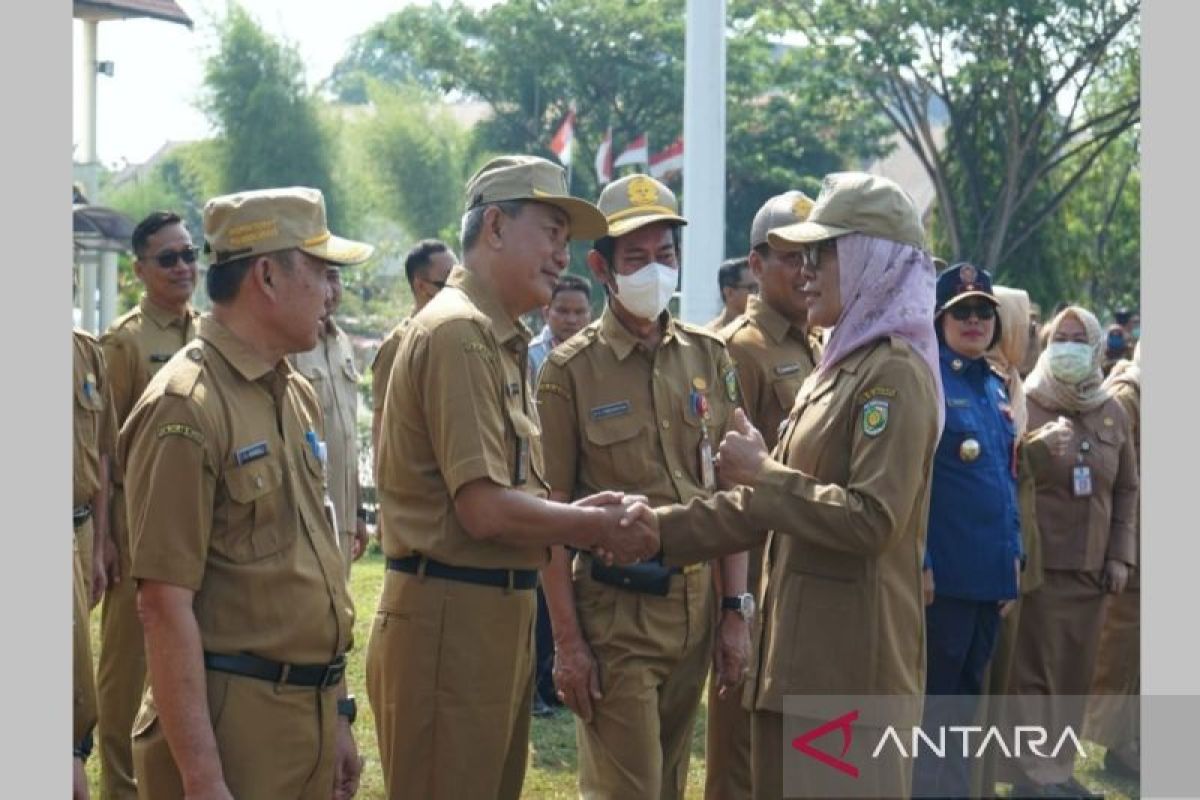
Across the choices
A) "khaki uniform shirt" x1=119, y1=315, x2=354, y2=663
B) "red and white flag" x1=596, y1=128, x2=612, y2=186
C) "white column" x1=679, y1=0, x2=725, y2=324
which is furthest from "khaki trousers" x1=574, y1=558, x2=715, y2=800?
"red and white flag" x1=596, y1=128, x2=612, y2=186

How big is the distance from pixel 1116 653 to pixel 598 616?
4.13 metres

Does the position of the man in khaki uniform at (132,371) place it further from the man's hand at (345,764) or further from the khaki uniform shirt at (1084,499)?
the khaki uniform shirt at (1084,499)

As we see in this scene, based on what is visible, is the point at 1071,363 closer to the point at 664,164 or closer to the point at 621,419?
the point at 621,419

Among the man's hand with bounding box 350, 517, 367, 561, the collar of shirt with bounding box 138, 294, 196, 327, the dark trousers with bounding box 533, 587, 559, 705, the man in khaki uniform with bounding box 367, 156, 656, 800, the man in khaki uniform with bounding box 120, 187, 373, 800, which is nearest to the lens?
the man in khaki uniform with bounding box 120, 187, 373, 800

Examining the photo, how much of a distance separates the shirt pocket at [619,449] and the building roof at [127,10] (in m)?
22.7

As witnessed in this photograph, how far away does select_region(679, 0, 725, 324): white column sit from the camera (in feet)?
48.6

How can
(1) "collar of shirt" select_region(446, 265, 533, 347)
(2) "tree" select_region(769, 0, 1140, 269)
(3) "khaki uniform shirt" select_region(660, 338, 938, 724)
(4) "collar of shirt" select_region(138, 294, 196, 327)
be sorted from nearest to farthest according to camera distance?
(3) "khaki uniform shirt" select_region(660, 338, 938, 724), (1) "collar of shirt" select_region(446, 265, 533, 347), (4) "collar of shirt" select_region(138, 294, 196, 327), (2) "tree" select_region(769, 0, 1140, 269)

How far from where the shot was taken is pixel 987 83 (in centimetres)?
2980

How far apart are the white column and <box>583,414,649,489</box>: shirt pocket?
9.67 meters

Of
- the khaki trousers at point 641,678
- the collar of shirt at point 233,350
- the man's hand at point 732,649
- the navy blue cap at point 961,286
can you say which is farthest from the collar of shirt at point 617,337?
the collar of shirt at point 233,350

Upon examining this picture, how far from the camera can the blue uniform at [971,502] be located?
19.8ft

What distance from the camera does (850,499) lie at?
13.7 feet

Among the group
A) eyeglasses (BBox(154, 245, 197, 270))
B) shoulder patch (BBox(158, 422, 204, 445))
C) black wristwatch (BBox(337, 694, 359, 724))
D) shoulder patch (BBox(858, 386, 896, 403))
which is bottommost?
black wristwatch (BBox(337, 694, 359, 724))

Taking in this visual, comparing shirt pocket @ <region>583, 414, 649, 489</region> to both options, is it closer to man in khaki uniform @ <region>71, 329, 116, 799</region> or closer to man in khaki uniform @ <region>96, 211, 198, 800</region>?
man in khaki uniform @ <region>71, 329, 116, 799</region>
